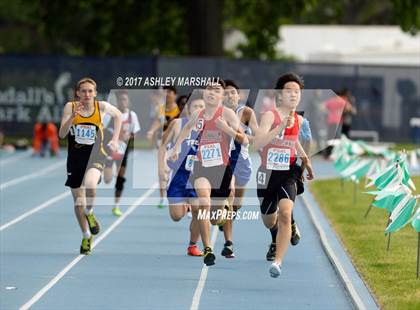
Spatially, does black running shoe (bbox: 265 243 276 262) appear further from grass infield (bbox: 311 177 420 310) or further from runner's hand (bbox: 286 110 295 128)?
runner's hand (bbox: 286 110 295 128)

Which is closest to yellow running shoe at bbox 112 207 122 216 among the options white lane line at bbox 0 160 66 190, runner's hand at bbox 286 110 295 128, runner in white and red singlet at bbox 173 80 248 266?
white lane line at bbox 0 160 66 190

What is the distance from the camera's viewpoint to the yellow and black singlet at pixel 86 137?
15.0m

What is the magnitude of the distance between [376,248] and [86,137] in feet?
12.9

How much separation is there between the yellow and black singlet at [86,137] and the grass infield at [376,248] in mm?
3369

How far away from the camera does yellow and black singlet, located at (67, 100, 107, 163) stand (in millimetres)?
15000

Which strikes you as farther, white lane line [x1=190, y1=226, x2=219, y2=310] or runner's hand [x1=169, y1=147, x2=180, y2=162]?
runner's hand [x1=169, y1=147, x2=180, y2=162]

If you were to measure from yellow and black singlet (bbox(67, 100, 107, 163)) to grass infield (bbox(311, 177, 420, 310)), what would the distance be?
11.1 feet

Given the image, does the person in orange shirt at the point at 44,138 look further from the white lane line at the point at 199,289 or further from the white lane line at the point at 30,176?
the white lane line at the point at 199,289

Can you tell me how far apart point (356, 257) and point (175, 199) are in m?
2.30

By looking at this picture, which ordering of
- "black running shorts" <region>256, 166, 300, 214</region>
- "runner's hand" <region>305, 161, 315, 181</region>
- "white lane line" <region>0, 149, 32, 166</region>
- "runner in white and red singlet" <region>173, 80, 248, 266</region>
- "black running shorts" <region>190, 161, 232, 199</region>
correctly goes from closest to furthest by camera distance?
"black running shorts" <region>256, 166, 300, 214</region>, "runner's hand" <region>305, 161, 315, 181</region>, "runner in white and red singlet" <region>173, 80, 248, 266</region>, "black running shorts" <region>190, 161, 232, 199</region>, "white lane line" <region>0, 149, 32, 166</region>

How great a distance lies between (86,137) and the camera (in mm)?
15062

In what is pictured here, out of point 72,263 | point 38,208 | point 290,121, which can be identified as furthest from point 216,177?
point 38,208

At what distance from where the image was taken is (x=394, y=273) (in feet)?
44.9

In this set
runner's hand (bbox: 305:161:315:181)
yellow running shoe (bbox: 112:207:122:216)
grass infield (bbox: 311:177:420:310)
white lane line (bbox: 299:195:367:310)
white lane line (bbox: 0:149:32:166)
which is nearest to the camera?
white lane line (bbox: 299:195:367:310)
